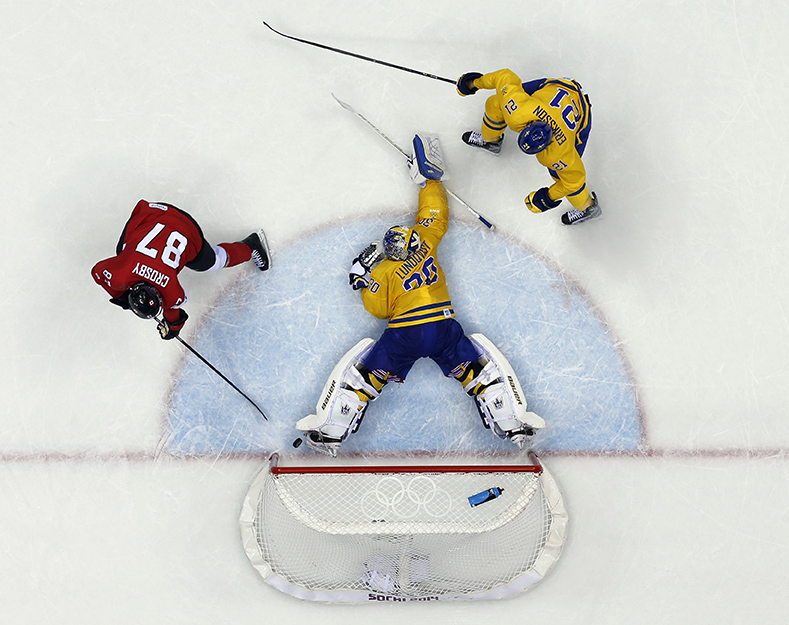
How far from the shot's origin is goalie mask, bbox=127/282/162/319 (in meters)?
2.67

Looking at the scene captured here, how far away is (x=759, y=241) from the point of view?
3635 millimetres

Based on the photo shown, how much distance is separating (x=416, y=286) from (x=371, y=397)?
0.76 meters

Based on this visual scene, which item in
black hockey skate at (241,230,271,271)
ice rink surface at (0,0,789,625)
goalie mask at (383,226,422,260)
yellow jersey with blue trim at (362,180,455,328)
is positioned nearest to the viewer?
goalie mask at (383,226,422,260)

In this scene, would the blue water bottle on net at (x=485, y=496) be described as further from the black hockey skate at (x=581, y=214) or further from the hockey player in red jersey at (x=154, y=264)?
the hockey player in red jersey at (x=154, y=264)

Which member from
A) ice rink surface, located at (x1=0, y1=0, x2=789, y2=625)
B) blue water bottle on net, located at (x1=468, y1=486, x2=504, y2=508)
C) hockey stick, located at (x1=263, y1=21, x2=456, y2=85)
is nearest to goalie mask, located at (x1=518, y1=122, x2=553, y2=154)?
ice rink surface, located at (x1=0, y1=0, x2=789, y2=625)

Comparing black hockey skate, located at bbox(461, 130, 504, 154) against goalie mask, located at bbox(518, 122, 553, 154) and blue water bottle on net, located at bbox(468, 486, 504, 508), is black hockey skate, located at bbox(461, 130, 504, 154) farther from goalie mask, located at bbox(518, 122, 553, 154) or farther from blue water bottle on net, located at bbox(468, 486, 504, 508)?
blue water bottle on net, located at bbox(468, 486, 504, 508)

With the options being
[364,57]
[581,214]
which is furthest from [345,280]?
[581,214]

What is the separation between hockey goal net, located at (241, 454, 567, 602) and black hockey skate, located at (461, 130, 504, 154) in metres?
1.97

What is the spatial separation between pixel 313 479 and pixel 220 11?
305cm

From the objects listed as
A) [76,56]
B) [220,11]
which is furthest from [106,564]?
[220,11]

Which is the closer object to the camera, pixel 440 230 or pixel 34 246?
pixel 440 230

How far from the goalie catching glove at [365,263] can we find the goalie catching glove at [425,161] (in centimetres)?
53

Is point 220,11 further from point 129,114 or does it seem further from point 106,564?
point 106,564

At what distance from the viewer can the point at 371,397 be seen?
3439 millimetres
